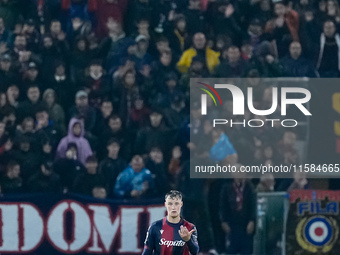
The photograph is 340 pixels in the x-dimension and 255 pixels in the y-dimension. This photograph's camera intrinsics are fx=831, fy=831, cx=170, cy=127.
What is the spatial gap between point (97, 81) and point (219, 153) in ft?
6.49

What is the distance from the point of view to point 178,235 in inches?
316

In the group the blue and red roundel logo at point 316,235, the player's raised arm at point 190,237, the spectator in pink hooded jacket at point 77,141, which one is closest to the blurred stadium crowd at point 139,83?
the spectator in pink hooded jacket at point 77,141

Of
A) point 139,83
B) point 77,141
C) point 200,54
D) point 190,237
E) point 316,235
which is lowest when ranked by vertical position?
point 316,235

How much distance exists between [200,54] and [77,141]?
2.12 meters

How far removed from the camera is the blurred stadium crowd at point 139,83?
1140 cm

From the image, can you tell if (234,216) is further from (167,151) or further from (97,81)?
(97,81)

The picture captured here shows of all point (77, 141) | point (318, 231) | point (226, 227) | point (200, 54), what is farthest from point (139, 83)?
point (318, 231)

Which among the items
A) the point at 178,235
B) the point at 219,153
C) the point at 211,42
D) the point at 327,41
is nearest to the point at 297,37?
the point at 327,41

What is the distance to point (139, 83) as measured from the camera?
11.6 m

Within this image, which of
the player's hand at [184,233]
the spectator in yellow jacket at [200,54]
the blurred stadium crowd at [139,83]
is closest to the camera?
the player's hand at [184,233]

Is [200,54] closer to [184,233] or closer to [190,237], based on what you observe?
[190,237]

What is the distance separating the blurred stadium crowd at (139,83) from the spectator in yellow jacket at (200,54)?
0.05 ft

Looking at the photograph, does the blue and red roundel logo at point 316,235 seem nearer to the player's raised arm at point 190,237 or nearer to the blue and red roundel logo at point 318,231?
the blue and red roundel logo at point 318,231

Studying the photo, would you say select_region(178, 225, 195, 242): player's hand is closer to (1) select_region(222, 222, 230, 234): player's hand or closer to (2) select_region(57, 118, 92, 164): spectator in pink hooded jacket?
(1) select_region(222, 222, 230, 234): player's hand
